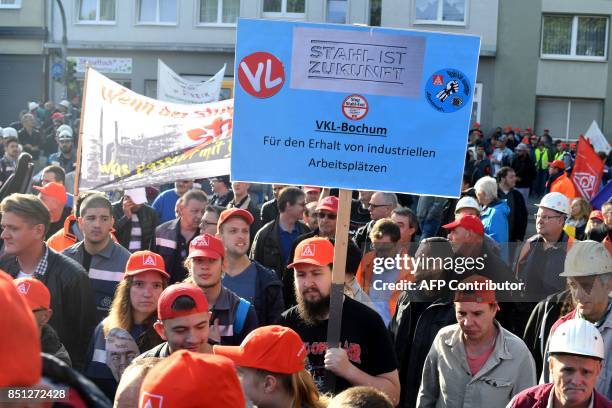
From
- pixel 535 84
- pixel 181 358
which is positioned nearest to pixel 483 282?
pixel 181 358

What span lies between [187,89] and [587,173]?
7.11 m

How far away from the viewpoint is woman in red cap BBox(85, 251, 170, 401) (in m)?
5.09

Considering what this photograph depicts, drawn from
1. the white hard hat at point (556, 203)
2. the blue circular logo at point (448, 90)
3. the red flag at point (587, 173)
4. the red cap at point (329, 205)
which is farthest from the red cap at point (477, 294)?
the red flag at point (587, 173)

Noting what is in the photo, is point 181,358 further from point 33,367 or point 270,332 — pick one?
point 270,332

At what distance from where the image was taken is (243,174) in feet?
15.6

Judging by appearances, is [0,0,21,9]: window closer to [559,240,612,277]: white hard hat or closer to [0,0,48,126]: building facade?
[0,0,48,126]: building facade

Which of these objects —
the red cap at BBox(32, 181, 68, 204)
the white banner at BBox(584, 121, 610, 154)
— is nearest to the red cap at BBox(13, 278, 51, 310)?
the red cap at BBox(32, 181, 68, 204)

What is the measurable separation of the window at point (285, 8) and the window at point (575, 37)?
8317mm

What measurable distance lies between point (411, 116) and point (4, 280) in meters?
3.24

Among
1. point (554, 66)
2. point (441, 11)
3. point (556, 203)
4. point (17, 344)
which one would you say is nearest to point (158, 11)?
point (441, 11)

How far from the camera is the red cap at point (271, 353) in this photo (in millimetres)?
3873

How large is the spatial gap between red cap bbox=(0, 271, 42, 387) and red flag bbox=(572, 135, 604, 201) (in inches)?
449

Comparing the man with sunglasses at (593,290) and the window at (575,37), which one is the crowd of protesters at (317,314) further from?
the window at (575,37)

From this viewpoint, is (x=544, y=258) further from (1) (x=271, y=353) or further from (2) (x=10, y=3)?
(2) (x=10, y=3)
